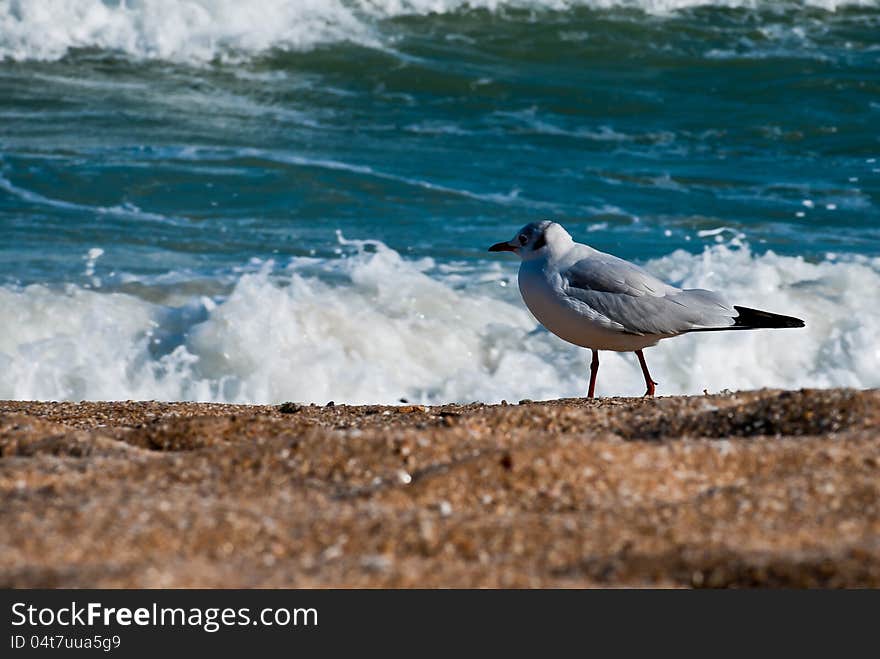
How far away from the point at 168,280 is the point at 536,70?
6.91 meters

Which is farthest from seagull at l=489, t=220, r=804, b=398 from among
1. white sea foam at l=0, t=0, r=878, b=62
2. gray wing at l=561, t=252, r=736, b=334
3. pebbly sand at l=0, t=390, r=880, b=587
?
white sea foam at l=0, t=0, r=878, b=62

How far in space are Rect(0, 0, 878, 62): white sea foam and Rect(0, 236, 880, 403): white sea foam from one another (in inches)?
260

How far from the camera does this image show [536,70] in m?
14.7

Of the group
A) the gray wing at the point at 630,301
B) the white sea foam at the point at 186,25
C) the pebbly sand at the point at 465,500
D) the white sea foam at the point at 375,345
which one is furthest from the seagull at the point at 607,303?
the white sea foam at the point at 186,25

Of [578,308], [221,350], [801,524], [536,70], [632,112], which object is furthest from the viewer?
[536,70]

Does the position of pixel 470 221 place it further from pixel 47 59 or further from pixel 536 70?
pixel 47 59

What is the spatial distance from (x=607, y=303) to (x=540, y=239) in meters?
0.49

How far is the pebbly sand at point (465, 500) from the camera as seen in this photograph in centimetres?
288

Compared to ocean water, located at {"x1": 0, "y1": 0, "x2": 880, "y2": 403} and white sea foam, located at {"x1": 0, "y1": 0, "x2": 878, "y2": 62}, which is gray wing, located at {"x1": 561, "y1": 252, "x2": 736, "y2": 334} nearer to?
ocean water, located at {"x1": 0, "y1": 0, "x2": 880, "y2": 403}

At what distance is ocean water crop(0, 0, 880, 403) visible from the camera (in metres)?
8.27

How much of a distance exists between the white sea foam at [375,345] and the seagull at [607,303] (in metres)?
2.16

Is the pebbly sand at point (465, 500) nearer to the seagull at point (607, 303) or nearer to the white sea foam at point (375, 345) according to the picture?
the seagull at point (607, 303)

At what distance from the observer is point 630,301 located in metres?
5.64

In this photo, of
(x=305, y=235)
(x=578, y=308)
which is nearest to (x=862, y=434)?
(x=578, y=308)
